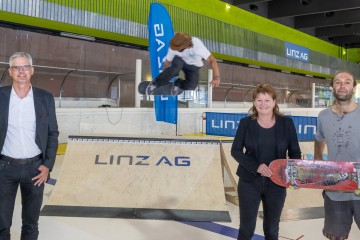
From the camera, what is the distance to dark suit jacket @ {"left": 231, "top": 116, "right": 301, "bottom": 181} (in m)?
2.20

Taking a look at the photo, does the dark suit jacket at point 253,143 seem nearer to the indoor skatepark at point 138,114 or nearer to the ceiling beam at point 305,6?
the indoor skatepark at point 138,114

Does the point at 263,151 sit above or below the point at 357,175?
above

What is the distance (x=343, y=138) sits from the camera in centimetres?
212

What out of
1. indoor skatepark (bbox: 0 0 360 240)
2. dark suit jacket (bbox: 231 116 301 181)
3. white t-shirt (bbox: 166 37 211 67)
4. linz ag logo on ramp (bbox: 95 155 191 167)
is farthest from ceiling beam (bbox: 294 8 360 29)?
dark suit jacket (bbox: 231 116 301 181)

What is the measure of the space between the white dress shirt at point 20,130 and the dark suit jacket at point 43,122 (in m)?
0.03

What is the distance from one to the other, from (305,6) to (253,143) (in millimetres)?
12731

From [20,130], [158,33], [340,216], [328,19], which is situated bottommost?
[340,216]

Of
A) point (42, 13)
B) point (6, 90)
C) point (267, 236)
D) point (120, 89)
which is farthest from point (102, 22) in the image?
point (267, 236)

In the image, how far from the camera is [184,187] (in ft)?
13.5

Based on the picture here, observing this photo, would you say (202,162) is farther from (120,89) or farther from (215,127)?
(120,89)

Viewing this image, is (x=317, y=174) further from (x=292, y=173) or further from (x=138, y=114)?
(x=138, y=114)

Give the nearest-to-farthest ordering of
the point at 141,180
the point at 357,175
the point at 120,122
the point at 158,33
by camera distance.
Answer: the point at 357,175 < the point at 141,180 < the point at 158,33 < the point at 120,122

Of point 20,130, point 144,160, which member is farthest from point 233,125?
point 20,130

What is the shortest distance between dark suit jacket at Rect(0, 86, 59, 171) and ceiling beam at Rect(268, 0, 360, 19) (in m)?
12.6
